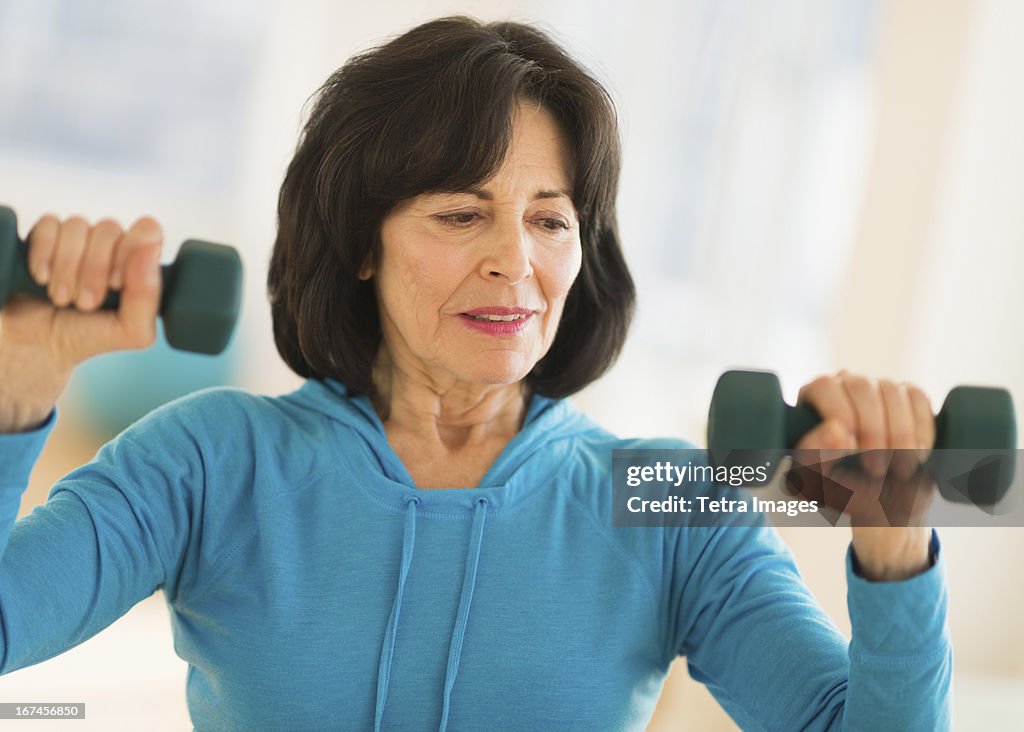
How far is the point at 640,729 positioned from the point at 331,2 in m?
2.63

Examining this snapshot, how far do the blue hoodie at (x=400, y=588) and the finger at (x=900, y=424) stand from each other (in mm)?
296

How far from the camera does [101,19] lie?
3166mm

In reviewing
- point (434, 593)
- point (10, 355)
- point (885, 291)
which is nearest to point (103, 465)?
point (10, 355)

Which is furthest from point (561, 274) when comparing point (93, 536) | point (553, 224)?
point (93, 536)

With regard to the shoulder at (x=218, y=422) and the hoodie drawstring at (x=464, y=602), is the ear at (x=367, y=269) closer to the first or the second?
the shoulder at (x=218, y=422)

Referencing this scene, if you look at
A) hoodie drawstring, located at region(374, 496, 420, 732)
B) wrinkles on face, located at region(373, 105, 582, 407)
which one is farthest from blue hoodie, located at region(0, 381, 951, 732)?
wrinkles on face, located at region(373, 105, 582, 407)

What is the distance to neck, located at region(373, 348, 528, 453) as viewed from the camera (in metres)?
1.49

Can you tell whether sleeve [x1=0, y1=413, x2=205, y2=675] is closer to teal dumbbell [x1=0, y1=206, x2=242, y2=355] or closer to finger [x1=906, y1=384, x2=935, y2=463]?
teal dumbbell [x1=0, y1=206, x2=242, y2=355]

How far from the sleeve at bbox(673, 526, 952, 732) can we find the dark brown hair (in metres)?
0.37

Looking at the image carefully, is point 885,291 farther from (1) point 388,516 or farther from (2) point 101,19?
(2) point 101,19

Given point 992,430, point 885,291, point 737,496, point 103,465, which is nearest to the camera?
point 992,430

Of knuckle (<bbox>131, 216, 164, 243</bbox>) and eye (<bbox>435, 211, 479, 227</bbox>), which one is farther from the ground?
eye (<bbox>435, 211, 479, 227</bbox>)

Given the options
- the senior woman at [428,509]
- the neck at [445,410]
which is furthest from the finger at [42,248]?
the neck at [445,410]

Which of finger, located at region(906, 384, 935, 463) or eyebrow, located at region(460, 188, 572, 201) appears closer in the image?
finger, located at region(906, 384, 935, 463)
